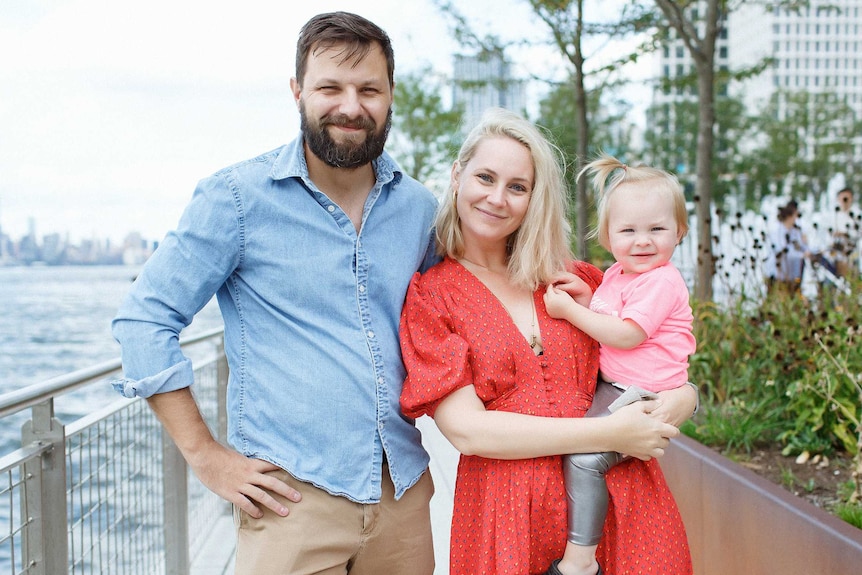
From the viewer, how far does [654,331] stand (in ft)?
6.86

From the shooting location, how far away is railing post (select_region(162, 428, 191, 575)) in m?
3.60

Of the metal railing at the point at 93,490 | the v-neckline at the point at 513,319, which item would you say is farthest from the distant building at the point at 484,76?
the v-neckline at the point at 513,319

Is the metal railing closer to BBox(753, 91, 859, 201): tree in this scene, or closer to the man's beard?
the man's beard

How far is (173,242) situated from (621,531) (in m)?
1.31

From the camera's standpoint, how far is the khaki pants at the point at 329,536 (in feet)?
6.45

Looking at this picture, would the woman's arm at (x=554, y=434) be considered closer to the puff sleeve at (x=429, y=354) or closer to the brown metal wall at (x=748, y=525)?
the puff sleeve at (x=429, y=354)

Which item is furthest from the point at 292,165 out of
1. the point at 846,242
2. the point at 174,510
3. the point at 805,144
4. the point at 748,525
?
the point at 805,144

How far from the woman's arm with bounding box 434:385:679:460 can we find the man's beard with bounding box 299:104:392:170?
699 millimetres

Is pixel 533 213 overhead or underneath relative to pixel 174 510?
Result: overhead

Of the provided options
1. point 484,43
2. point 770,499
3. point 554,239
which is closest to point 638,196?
point 554,239

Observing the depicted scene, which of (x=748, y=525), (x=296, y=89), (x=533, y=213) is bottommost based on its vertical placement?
(x=748, y=525)

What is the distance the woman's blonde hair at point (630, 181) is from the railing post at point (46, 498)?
5.16 ft

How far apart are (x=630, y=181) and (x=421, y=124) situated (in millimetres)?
23789

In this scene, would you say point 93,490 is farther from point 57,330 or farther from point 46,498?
point 57,330
